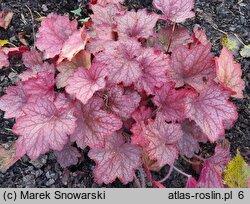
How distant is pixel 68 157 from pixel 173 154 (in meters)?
0.47

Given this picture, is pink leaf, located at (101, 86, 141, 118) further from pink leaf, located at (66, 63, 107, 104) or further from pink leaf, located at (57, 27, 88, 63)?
pink leaf, located at (57, 27, 88, 63)

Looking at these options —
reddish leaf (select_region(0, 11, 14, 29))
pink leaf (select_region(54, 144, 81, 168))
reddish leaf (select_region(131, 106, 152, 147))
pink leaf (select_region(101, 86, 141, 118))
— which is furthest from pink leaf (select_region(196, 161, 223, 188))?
reddish leaf (select_region(0, 11, 14, 29))

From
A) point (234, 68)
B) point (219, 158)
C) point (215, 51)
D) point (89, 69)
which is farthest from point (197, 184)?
point (215, 51)

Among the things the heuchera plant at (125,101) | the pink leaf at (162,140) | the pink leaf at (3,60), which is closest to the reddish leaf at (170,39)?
the heuchera plant at (125,101)

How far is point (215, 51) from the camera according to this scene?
2453 millimetres

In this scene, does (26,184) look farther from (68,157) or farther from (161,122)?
(161,122)

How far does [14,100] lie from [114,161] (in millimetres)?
530

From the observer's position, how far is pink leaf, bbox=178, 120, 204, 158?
6.04 ft

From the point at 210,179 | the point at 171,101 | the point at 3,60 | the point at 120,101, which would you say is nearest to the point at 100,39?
the point at 120,101

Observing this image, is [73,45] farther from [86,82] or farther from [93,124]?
[93,124]

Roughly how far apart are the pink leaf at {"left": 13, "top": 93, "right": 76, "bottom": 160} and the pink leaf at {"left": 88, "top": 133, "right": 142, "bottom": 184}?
0.19 m

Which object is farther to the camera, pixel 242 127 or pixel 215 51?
pixel 215 51

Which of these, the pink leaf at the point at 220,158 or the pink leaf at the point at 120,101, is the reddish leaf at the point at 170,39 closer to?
the pink leaf at the point at 120,101

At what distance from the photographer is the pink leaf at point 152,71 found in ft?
5.77
